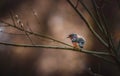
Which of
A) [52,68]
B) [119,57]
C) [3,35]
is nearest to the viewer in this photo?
[119,57]

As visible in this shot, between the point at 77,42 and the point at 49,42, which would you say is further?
the point at 49,42

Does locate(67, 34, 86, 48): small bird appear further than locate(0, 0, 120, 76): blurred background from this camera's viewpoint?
No

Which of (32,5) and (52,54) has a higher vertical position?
(32,5)

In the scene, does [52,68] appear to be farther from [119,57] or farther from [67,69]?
[119,57]

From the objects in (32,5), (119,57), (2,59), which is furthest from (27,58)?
(119,57)

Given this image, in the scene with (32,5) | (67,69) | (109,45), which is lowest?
(67,69)

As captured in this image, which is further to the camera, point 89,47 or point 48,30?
point 48,30

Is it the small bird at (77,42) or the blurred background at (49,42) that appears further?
the blurred background at (49,42)

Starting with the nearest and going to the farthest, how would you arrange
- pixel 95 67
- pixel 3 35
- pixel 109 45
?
pixel 109 45, pixel 95 67, pixel 3 35
